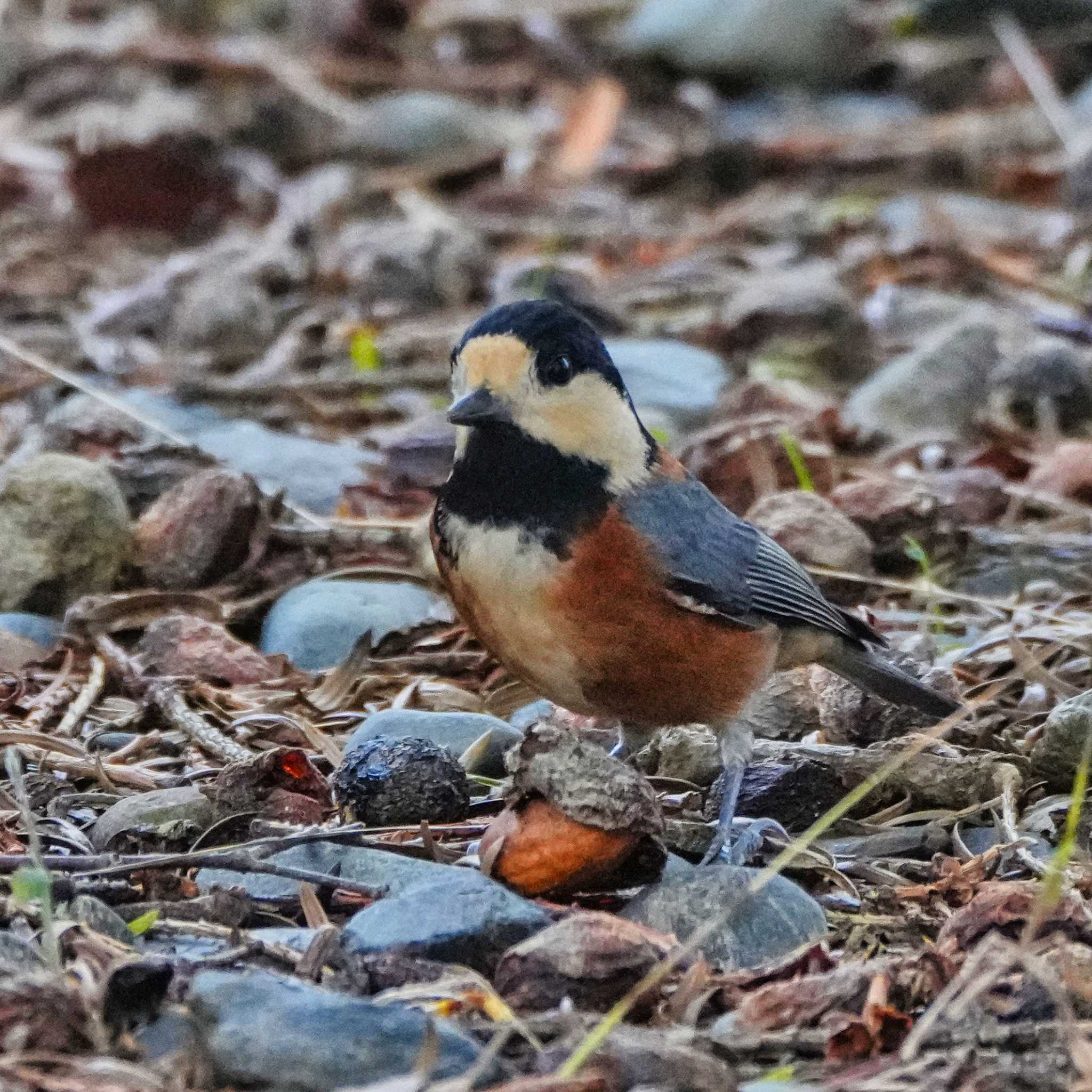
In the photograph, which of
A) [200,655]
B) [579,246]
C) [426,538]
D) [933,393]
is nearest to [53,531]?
[200,655]

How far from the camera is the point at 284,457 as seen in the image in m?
6.15

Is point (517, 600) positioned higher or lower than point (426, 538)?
higher

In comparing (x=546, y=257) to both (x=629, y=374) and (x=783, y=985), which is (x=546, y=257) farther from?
(x=783, y=985)

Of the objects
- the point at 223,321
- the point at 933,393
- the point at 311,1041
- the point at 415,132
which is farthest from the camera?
the point at 415,132

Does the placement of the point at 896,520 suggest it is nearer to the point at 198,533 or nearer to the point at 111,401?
the point at 198,533

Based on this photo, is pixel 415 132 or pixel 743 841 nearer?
pixel 743 841

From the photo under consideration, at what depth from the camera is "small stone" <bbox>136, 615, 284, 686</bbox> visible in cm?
473

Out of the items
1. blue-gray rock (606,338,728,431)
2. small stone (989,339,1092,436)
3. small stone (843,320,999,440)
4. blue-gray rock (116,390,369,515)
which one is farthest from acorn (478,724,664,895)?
small stone (989,339,1092,436)

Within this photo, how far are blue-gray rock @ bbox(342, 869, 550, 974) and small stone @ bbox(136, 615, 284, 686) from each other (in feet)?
5.25

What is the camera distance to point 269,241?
340 inches

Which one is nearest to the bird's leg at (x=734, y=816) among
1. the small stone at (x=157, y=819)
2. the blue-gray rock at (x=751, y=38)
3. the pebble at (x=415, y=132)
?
the small stone at (x=157, y=819)

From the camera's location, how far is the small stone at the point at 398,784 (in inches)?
149

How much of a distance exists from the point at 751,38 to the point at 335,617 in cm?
701

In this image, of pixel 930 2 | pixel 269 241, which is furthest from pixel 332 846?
pixel 930 2
